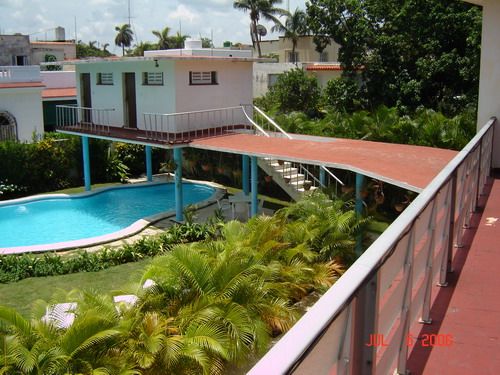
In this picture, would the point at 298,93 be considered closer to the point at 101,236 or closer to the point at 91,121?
the point at 91,121

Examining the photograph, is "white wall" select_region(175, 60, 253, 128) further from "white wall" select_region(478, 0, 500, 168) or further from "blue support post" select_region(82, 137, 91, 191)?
"white wall" select_region(478, 0, 500, 168)

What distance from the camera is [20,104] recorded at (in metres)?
24.8

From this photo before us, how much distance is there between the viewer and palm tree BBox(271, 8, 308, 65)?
184 feet

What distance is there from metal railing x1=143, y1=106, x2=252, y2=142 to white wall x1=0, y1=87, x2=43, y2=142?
6.70 metres

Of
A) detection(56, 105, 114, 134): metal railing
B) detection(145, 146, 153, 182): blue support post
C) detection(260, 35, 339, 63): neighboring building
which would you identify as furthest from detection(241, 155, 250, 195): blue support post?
detection(260, 35, 339, 63): neighboring building

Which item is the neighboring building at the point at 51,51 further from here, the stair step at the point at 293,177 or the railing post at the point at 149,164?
the stair step at the point at 293,177

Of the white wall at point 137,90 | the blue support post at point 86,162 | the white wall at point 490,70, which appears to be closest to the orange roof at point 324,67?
the white wall at point 137,90

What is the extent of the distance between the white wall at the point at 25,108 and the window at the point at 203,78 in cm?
813

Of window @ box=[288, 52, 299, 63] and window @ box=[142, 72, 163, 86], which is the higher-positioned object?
window @ box=[288, 52, 299, 63]

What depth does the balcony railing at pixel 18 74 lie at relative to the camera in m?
24.8

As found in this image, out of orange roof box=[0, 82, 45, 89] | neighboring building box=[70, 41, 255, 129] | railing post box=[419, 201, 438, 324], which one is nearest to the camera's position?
railing post box=[419, 201, 438, 324]

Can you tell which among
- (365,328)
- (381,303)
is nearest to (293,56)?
(381,303)

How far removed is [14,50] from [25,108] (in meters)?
22.4

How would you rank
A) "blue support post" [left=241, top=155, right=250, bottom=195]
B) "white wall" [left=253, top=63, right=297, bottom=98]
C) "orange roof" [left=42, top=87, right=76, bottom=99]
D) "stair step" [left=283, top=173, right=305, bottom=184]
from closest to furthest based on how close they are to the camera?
1. "stair step" [left=283, top=173, right=305, bottom=184]
2. "blue support post" [left=241, top=155, right=250, bottom=195]
3. "orange roof" [left=42, top=87, right=76, bottom=99]
4. "white wall" [left=253, top=63, right=297, bottom=98]
